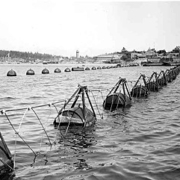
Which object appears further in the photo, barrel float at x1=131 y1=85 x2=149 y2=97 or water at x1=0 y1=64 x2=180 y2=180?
barrel float at x1=131 y1=85 x2=149 y2=97

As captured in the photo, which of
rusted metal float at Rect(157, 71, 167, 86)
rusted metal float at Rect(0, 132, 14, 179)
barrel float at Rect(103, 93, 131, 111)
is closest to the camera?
rusted metal float at Rect(0, 132, 14, 179)

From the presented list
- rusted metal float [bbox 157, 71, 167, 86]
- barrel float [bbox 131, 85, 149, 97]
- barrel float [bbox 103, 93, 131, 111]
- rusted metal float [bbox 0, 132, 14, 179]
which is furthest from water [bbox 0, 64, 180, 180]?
rusted metal float [bbox 157, 71, 167, 86]

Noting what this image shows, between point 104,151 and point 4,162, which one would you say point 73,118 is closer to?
point 104,151

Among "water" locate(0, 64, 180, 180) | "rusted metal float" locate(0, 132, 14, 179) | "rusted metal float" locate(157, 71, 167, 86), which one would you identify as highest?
"rusted metal float" locate(157, 71, 167, 86)

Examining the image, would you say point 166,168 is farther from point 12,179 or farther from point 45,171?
point 12,179

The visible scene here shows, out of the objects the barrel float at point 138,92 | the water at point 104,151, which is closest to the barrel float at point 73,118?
the water at point 104,151

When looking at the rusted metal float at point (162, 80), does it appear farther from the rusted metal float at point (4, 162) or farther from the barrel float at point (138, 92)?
the rusted metal float at point (4, 162)

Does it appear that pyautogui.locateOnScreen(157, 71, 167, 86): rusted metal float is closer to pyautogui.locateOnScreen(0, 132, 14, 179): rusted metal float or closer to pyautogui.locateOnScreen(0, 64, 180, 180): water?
pyautogui.locateOnScreen(0, 64, 180, 180): water

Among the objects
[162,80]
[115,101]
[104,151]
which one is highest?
[162,80]

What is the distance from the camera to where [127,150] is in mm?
13531

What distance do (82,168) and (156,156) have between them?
3734 millimetres

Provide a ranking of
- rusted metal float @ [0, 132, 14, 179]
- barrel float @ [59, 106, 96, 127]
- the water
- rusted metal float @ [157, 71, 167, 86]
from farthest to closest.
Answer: rusted metal float @ [157, 71, 167, 86]
barrel float @ [59, 106, 96, 127]
the water
rusted metal float @ [0, 132, 14, 179]

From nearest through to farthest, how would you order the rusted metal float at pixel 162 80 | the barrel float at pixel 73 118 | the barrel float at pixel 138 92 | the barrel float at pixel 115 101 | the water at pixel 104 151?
the water at pixel 104 151
the barrel float at pixel 73 118
the barrel float at pixel 115 101
the barrel float at pixel 138 92
the rusted metal float at pixel 162 80

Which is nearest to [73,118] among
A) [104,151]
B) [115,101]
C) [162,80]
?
Answer: [104,151]
